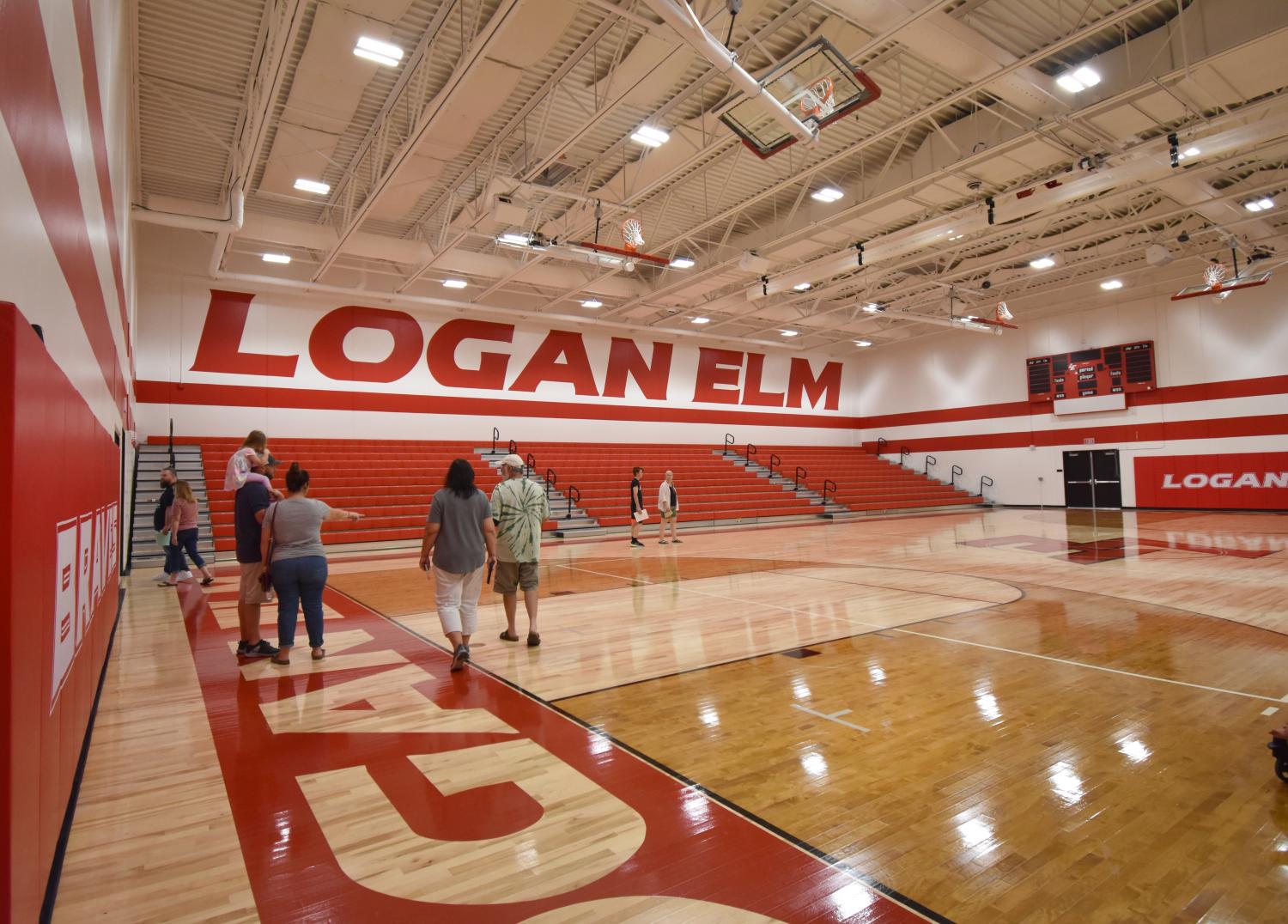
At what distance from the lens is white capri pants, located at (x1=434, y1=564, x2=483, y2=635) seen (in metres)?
4.09

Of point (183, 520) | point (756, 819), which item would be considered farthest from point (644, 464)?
point (756, 819)

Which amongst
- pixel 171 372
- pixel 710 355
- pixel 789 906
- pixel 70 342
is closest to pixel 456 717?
pixel 789 906

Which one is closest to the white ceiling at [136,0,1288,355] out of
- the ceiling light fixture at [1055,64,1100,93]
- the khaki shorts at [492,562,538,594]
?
the ceiling light fixture at [1055,64,1100,93]

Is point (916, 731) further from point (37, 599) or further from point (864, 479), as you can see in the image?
point (864, 479)

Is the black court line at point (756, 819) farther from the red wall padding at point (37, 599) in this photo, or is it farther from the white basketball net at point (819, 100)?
the white basketball net at point (819, 100)

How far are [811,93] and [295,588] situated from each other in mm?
5696

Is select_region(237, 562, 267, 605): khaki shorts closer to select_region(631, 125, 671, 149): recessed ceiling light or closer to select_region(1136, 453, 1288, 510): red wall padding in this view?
select_region(631, 125, 671, 149): recessed ceiling light

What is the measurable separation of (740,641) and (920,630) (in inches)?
53.4

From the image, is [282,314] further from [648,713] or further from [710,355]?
[648,713]

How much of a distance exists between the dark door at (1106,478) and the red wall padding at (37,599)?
69.0 feet

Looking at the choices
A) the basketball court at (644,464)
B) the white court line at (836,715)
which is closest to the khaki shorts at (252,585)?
the basketball court at (644,464)

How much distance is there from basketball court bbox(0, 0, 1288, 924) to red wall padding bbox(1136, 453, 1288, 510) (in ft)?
0.28

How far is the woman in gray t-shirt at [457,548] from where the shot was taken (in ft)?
13.2

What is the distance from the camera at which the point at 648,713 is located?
3293 mm
